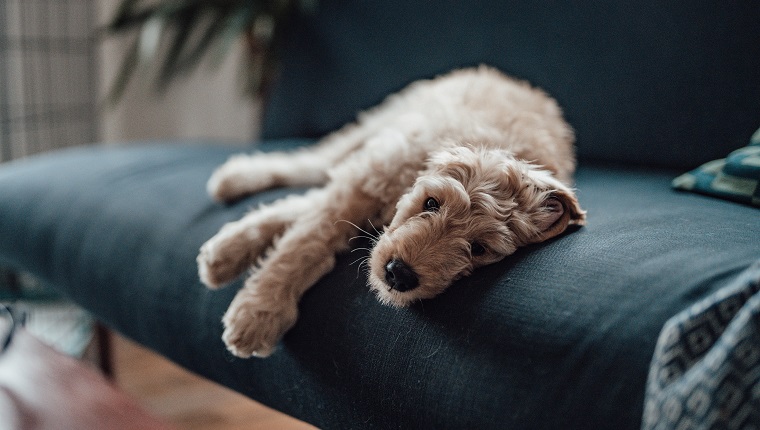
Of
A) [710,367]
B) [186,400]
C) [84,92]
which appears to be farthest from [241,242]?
[84,92]

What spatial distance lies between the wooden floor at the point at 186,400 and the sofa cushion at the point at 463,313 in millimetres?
610

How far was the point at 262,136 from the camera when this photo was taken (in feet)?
8.82

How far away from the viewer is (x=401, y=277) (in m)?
1.01

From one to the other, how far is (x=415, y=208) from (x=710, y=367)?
0.54 metres

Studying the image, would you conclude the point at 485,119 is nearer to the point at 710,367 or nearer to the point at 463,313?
the point at 463,313

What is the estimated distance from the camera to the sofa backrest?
167cm

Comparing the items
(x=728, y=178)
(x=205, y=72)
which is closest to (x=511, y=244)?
(x=728, y=178)

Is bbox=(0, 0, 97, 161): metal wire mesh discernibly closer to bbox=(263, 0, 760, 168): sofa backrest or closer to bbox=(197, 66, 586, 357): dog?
bbox=(263, 0, 760, 168): sofa backrest

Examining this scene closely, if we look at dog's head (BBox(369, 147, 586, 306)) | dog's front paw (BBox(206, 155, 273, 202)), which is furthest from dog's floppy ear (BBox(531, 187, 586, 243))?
dog's front paw (BBox(206, 155, 273, 202))

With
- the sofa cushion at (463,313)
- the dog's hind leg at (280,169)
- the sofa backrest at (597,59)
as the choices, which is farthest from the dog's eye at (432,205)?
the sofa backrest at (597,59)

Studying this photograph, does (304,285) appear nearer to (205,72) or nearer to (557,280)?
(557,280)

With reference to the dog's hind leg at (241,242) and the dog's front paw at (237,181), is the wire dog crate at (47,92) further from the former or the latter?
the dog's hind leg at (241,242)

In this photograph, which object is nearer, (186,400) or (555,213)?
(555,213)

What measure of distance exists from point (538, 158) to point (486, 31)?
80cm
